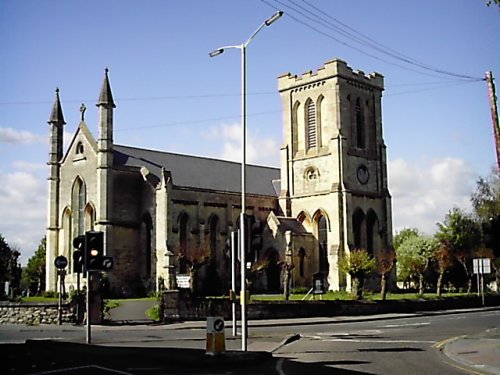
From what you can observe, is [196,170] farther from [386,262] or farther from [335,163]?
[386,262]

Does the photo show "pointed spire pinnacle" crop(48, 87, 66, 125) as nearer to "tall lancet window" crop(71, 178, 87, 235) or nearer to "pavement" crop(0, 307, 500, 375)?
"tall lancet window" crop(71, 178, 87, 235)

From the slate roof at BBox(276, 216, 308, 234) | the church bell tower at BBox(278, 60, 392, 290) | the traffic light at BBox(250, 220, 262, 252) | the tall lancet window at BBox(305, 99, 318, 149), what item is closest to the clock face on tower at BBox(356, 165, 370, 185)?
the church bell tower at BBox(278, 60, 392, 290)

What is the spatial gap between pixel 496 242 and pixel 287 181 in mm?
53134

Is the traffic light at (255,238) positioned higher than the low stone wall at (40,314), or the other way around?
the traffic light at (255,238)

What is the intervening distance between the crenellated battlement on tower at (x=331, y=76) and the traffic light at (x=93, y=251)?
47.0 meters

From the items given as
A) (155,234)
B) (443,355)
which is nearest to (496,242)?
(443,355)

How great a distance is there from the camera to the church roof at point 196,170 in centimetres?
5953

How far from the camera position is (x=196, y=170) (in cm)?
6431

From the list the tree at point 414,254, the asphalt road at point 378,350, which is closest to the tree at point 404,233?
the tree at point 414,254

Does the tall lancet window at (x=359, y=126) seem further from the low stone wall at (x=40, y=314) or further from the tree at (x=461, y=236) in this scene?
the low stone wall at (x=40, y=314)

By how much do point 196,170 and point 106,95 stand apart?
12.4 meters

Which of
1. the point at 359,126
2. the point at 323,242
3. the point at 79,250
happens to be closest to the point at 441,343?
the point at 79,250

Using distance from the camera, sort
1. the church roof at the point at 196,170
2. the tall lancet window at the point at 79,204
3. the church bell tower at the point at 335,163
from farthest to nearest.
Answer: the church bell tower at the point at 335,163, the church roof at the point at 196,170, the tall lancet window at the point at 79,204

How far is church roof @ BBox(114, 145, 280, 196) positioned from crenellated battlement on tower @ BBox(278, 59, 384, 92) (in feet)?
31.1
